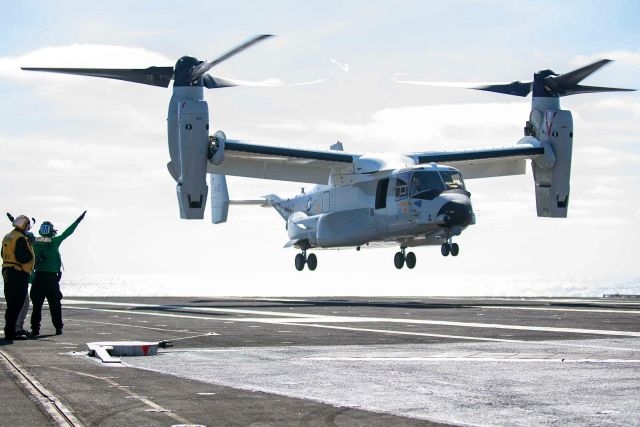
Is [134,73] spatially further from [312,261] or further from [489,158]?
[489,158]

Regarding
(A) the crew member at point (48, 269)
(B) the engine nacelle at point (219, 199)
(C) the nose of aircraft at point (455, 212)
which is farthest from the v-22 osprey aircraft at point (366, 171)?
(A) the crew member at point (48, 269)

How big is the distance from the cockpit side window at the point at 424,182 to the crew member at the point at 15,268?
25.3 metres

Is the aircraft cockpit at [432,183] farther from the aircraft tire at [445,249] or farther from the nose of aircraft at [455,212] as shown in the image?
the aircraft tire at [445,249]

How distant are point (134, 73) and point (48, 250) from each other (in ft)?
81.0

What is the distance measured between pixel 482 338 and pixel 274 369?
19.1ft

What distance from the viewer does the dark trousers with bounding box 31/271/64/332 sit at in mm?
18422

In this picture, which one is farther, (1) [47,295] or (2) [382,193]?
(2) [382,193]

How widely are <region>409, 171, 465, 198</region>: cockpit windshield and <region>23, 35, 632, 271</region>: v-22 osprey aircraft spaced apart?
4 cm

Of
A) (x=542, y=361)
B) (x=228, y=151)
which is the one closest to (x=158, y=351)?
(x=542, y=361)

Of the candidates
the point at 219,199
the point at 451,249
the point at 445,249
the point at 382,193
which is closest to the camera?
the point at 451,249

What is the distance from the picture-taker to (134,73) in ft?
139

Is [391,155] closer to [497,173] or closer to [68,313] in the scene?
[497,173]

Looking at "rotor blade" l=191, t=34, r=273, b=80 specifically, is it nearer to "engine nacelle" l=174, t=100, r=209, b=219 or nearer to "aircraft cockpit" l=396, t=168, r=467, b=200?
"engine nacelle" l=174, t=100, r=209, b=219

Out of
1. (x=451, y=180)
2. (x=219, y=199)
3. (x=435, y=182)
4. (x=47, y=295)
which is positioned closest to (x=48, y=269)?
(x=47, y=295)
